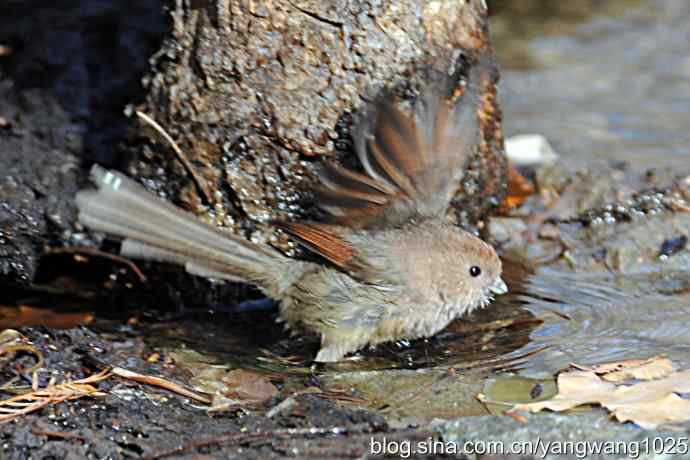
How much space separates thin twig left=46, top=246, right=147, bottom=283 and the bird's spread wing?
105cm

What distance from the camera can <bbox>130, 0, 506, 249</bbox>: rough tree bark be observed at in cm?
482

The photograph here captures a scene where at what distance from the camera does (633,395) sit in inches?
153

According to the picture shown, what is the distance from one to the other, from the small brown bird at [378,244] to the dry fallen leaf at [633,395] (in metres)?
0.79

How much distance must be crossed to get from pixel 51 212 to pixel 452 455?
2.75 m

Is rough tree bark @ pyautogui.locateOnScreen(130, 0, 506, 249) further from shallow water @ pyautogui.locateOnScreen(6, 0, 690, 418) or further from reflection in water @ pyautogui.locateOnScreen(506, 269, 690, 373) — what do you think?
reflection in water @ pyautogui.locateOnScreen(506, 269, 690, 373)

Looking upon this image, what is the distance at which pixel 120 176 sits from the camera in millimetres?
4473

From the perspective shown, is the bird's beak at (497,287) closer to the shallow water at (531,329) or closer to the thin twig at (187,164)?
the shallow water at (531,329)

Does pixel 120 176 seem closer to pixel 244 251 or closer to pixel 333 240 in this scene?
pixel 244 251

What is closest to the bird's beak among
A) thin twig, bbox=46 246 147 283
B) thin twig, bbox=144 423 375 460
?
thin twig, bbox=144 423 375 460

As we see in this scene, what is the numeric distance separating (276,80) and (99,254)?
4.32 ft

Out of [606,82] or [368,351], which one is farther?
[606,82]

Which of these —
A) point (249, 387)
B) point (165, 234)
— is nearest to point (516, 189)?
point (165, 234)

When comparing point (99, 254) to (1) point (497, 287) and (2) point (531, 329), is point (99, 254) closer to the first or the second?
(1) point (497, 287)

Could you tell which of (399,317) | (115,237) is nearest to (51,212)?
(115,237)
